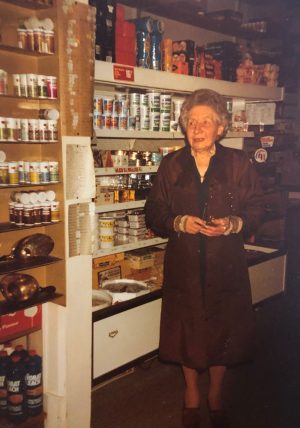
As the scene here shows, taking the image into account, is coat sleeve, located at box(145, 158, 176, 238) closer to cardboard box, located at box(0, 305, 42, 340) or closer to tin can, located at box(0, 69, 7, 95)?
cardboard box, located at box(0, 305, 42, 340)

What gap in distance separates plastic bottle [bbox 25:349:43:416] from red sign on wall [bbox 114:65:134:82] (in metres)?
1.56

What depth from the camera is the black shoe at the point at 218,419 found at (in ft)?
8.47

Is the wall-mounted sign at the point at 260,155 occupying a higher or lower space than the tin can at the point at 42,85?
lower

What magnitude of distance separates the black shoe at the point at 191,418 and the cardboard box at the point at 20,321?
932 millimetres

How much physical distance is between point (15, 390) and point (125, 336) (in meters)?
0.69

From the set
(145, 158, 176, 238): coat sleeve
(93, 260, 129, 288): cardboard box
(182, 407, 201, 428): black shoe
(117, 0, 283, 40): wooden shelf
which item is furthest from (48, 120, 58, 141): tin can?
(182, 407, 201, 428): black shoe

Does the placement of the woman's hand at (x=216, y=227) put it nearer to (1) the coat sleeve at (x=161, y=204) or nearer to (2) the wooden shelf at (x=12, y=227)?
(1) the coat sleeve at (x=161, y=204)

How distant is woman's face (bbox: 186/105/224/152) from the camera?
244cm

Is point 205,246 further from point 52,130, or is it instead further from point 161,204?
point 52,130

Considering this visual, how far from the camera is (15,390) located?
2.48 meters

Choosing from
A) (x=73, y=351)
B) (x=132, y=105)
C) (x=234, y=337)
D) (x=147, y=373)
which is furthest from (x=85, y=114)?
(x=147, y=373)

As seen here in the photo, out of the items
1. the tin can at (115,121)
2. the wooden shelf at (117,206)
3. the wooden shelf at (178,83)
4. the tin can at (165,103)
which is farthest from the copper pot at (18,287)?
the tin can at (165,103)

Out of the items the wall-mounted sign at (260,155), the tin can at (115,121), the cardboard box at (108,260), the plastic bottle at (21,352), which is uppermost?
the tin can at (115,121)

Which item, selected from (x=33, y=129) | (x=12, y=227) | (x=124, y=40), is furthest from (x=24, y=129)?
(x=124, y=40)
